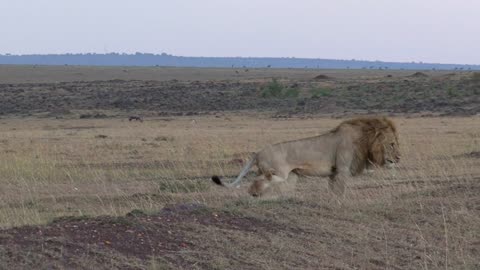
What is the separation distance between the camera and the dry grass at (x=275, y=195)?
8.43 metres

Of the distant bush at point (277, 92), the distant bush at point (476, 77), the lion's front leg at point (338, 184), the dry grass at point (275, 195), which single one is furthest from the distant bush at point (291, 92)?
the lion's front leg at point (338, 184)

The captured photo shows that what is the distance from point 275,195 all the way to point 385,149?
1745 millimetres

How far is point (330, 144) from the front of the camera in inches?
481

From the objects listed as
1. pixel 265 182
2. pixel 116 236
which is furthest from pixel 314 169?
pixel 116 236

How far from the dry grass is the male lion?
0.30m

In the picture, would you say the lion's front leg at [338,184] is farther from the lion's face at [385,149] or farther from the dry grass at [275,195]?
the lion's face at [385,149]

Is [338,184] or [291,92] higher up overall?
[338,184]

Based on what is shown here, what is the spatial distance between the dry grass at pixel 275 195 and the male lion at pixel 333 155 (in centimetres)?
30

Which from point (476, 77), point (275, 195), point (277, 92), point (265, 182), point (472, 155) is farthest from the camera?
point (277, 92)

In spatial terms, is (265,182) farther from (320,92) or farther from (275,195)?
(320,92)

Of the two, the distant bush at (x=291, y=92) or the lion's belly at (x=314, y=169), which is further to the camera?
the distant bush at (x=291, y=92)

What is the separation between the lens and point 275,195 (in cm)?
1155

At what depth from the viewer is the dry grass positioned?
27.7ft

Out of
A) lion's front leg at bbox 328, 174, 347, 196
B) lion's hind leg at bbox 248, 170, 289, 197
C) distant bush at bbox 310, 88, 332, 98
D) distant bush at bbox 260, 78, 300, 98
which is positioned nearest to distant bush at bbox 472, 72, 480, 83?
distant bush at bbox 310, 88, 332, 98
